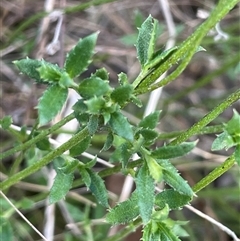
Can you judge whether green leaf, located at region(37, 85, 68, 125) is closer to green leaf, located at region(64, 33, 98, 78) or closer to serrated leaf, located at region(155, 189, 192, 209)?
green leaf, located at region(64, 33, 98, 78)

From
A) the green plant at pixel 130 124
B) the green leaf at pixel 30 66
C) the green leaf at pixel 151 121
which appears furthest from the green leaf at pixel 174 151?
the green leaf at pixel 30 66

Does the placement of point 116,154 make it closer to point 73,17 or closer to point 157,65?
point 157,65

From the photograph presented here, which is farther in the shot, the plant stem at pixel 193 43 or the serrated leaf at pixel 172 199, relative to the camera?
the serrated leaf at pixel 172 199

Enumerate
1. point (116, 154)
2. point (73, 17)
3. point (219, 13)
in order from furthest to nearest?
point (73, 17), point (116, 154), point (219, 13)

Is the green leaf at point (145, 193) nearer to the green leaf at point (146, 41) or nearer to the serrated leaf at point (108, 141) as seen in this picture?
the serrated leaf at point (108, 141)

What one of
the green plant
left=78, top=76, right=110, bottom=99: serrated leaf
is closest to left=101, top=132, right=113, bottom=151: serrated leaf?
the green plant

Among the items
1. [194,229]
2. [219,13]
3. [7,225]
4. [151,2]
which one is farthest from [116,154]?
[151,2]
